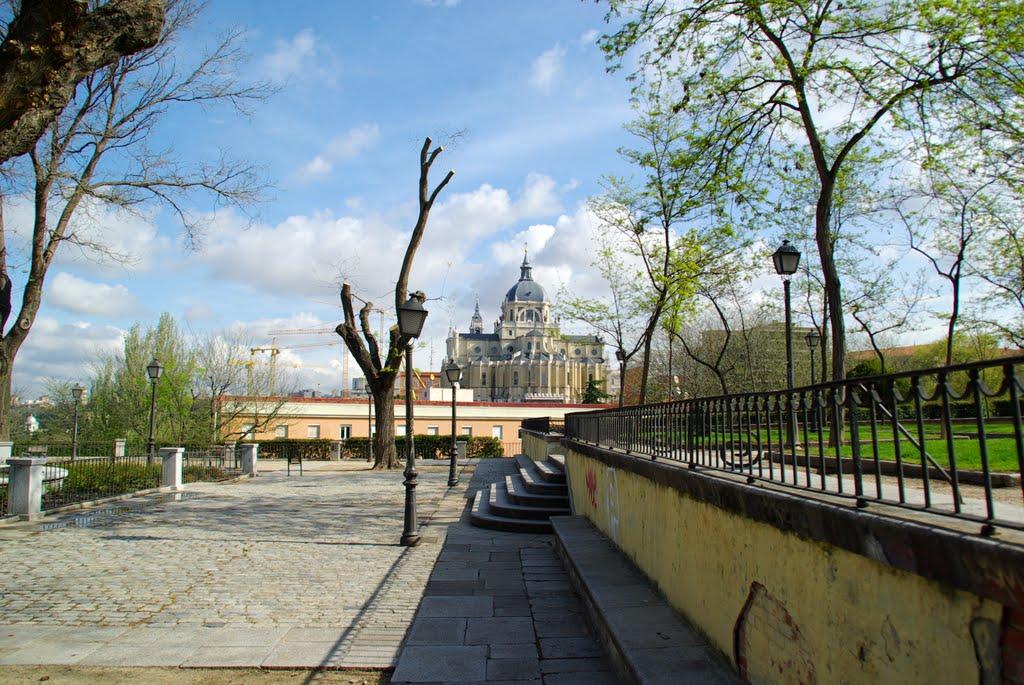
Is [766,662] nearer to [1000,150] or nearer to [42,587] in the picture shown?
[42,587]

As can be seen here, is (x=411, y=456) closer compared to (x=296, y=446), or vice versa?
(x=411, y=456)

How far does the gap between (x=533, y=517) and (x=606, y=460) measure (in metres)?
4.13

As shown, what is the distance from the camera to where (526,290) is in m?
161

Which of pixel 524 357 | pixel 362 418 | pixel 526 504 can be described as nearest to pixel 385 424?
pixel 526 504

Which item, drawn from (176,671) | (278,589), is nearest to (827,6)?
(278,589)

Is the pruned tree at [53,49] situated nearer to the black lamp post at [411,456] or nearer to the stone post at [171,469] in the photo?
the black lamp post at [411,456]

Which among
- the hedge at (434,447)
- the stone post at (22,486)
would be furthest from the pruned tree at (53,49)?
the hedge at (434,447)

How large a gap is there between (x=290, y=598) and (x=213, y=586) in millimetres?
1158

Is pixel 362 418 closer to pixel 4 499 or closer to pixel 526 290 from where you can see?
pixel 4 499

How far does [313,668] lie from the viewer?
5.27m

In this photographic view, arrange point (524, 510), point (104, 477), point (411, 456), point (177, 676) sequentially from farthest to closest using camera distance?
point (104, 477)
point (524, 510)
point (411, 456)
point (177, 676)

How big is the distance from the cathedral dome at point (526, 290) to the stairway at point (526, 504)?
145m

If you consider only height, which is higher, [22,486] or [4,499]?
[22,486]

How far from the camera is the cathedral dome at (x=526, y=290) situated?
16012 cm
